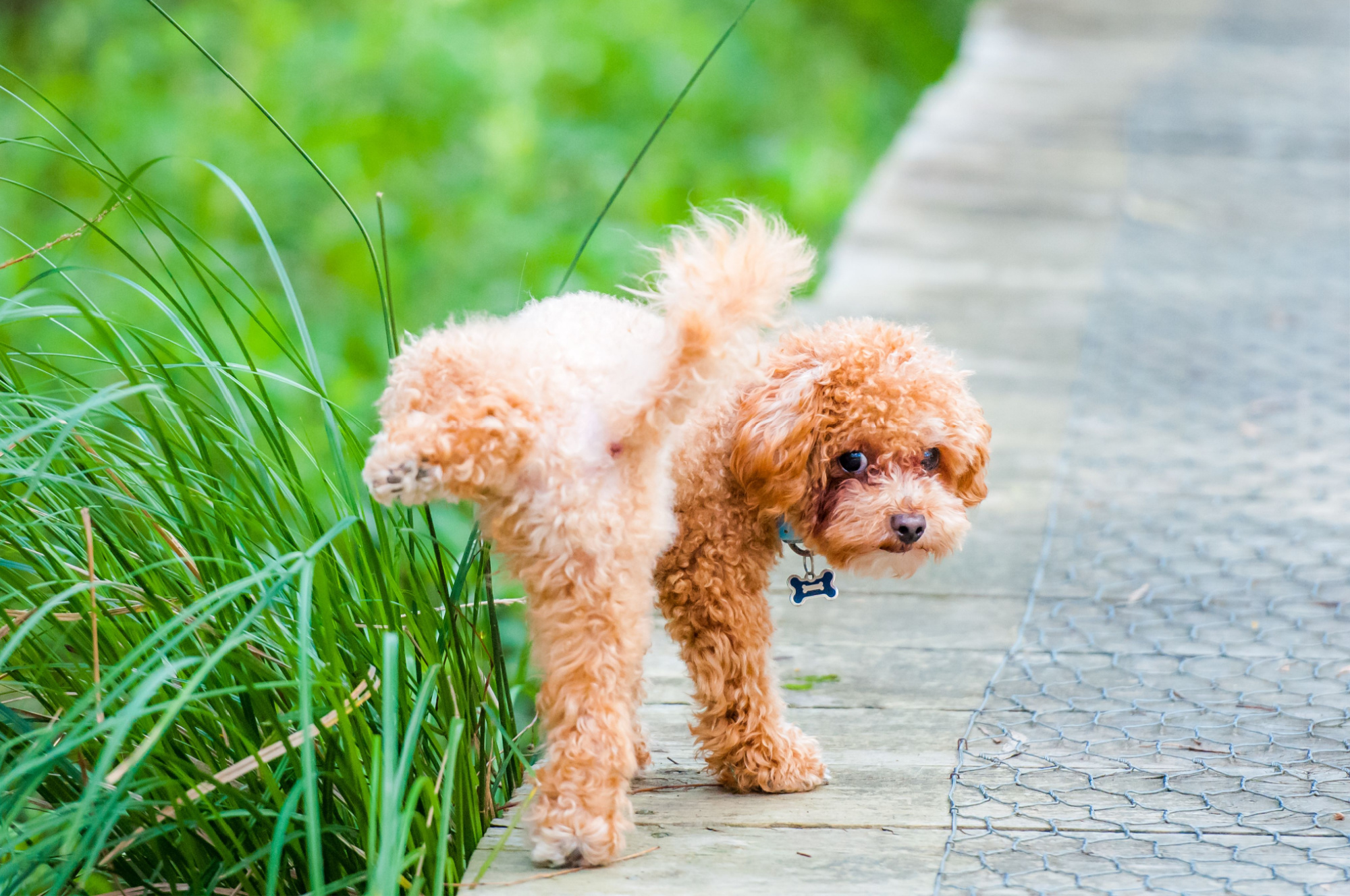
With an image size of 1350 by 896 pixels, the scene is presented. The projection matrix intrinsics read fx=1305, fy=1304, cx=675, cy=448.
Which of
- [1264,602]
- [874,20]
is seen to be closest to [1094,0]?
[874,20]

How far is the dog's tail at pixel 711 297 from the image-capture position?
1.49 m

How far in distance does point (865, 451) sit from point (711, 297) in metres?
0.33

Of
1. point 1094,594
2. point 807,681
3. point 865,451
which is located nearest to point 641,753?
point 807,681

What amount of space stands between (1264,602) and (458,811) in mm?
1669

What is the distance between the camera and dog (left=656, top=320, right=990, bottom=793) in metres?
1.64

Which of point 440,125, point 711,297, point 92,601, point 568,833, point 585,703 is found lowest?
point 568,833

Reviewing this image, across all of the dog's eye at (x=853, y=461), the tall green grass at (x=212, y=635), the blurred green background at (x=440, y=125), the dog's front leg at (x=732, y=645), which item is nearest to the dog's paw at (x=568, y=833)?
the tall green grass at (x=212, y=635)

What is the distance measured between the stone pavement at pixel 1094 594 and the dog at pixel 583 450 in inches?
7.6

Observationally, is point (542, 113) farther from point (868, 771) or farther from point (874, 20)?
point (868, 771)

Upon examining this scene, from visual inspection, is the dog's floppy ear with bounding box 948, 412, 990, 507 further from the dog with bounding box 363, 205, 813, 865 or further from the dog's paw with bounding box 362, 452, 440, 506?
the dog's paw with bounding box 362, 452, 440, 506

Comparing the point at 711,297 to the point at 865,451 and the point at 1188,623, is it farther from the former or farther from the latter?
the point at 1188,623

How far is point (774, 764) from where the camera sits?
185cm

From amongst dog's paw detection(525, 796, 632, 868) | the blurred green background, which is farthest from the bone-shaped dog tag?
the blurred green background

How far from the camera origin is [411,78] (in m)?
8.40
